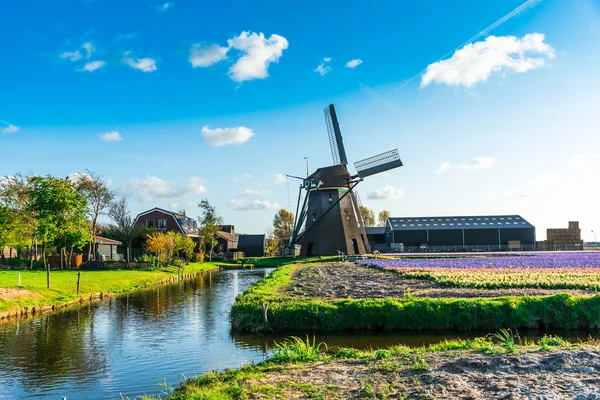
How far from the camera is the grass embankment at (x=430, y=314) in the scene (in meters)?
16.3

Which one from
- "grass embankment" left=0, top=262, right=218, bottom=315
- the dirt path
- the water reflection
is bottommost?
the water reflection

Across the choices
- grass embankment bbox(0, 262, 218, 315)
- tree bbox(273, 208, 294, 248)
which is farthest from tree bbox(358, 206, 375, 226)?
grass embankment bbox(0, 262, 218, 315)

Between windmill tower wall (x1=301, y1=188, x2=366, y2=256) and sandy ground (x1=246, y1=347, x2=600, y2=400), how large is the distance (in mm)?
42199

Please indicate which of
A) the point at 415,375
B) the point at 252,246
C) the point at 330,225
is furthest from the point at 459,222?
the point at 415,375

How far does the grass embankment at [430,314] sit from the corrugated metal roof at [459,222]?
190 feet

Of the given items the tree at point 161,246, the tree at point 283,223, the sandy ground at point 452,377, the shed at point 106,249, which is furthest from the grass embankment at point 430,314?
the tree at point 283,223

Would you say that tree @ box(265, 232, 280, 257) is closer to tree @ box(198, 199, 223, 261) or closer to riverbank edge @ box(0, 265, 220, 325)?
tree @ box(198, 199, 223, 261)

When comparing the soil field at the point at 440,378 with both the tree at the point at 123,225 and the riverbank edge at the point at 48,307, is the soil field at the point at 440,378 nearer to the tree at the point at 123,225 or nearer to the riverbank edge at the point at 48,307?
the riverbank edge at the point at 48,307

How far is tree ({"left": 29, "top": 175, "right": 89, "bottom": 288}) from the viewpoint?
3017 centimetres

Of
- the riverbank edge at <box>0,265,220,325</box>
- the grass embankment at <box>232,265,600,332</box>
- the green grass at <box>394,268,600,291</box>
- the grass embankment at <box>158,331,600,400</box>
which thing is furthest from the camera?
the green grass at <box>394,268,600,291</box>

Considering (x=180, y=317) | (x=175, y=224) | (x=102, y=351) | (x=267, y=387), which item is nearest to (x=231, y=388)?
(x=267, y=387)

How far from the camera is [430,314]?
54.3 ft

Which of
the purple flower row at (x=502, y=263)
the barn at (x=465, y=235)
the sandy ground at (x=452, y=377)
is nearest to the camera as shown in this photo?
the sandy ground at (x=452, y=377)

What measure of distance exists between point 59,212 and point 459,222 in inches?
2337
